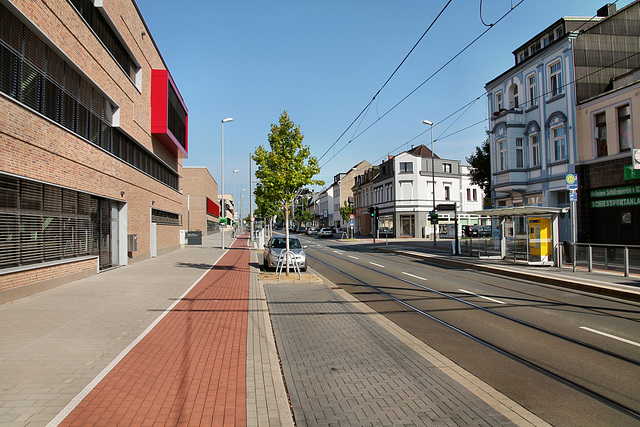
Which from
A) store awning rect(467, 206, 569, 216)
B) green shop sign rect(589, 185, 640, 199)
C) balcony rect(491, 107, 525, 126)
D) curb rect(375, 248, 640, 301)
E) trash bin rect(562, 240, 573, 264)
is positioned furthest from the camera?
balcony rect(491, 107, 525, 126)

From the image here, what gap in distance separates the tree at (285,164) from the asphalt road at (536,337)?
4.15m

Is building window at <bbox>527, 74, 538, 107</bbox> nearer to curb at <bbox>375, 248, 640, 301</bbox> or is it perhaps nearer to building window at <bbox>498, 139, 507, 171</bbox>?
building window at <bbox>498, 139, 507, 171</bbox>

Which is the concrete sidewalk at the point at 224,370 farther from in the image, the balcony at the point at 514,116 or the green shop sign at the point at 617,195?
the balcony at the point at 514,116

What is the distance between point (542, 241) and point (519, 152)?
983 centimetres

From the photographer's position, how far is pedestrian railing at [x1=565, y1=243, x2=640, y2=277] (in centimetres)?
1370

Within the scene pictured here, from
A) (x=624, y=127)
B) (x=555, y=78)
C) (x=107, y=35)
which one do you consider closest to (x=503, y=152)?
(x=555, y=78)

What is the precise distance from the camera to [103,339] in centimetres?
650

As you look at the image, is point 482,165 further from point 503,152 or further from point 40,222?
point 40,222

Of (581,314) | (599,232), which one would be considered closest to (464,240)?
(599,232)

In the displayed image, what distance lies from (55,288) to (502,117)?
24930mm

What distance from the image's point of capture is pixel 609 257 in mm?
14695

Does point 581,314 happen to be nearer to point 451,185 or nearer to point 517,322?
point 517,322

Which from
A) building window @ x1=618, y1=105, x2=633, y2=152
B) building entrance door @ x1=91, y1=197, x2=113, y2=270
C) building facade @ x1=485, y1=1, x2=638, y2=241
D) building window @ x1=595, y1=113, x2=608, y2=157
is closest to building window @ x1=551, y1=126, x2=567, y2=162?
building facade @ x1=485, y1=1, x2=638, y2=241

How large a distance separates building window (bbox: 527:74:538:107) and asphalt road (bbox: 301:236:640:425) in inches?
604
